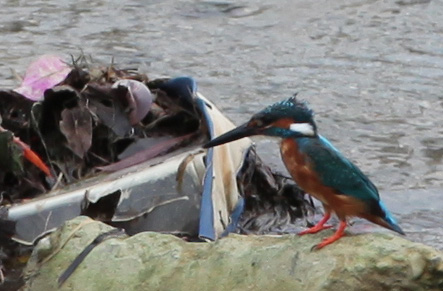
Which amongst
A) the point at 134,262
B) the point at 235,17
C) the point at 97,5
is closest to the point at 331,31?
the point at 235,17

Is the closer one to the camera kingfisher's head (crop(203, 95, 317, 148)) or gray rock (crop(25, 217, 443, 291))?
gray rock (crop(25, 217, 443, 291))

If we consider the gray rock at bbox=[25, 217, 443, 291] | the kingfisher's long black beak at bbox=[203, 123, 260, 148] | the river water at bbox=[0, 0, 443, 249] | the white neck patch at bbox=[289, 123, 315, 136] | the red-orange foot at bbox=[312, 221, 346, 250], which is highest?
the white neck patch at bbox=[289, 123, 315, 136]

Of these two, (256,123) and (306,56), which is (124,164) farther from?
(306,56)

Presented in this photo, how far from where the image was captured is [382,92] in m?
6.52

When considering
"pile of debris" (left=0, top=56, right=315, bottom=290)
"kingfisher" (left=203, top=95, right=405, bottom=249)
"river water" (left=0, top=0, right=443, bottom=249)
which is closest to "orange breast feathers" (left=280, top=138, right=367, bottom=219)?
"kingfisher" (left=203, top=95, right=405, bottom=249)

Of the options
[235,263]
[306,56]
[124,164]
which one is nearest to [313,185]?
[235,263]

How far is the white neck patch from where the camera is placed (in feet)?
10.5

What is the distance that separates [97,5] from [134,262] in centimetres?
490

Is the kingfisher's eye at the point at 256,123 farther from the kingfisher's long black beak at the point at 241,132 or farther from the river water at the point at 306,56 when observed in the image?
the river water at the point at 306,56

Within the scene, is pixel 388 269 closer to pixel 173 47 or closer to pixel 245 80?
pixel 245 80

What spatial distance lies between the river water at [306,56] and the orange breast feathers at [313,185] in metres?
1.58

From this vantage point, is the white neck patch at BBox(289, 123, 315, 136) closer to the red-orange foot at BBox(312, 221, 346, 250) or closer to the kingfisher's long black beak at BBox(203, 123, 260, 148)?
the kingfisher's long black beak at BBox(203, 123, 260, 148)

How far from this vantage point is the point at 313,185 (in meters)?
3.20

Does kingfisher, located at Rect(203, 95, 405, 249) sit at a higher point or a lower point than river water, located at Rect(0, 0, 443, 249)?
higher
